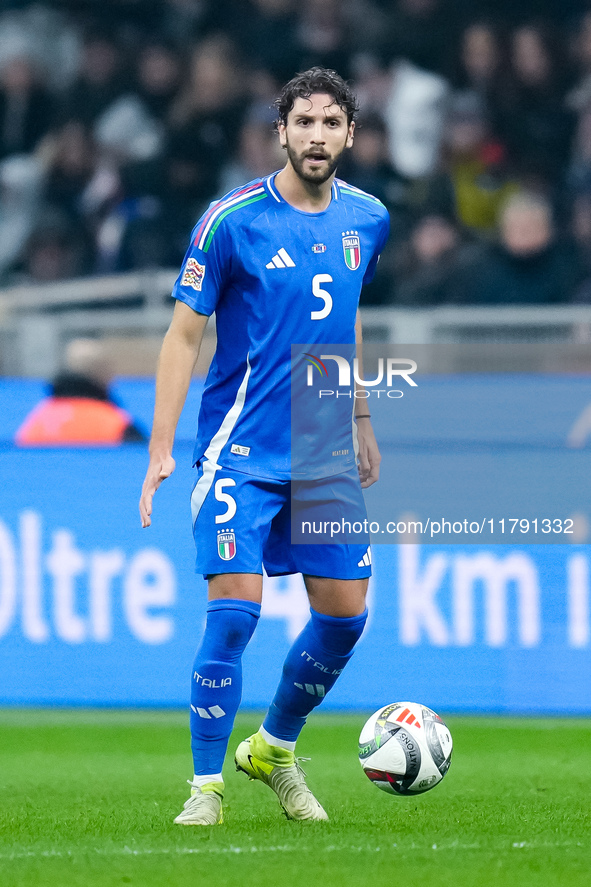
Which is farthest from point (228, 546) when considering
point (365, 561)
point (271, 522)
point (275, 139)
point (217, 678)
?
point (275, 139)

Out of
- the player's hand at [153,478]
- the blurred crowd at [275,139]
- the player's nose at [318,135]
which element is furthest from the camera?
the blurred crowd at [275,139]

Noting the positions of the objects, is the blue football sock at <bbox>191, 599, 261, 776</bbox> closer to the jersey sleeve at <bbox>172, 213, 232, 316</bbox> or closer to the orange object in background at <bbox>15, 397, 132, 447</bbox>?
the jersey sleeve at <bbox>172, 213, 232, 316</bbox>

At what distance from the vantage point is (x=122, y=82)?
Result: 409 inches

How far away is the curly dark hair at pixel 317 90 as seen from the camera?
3.98 metres

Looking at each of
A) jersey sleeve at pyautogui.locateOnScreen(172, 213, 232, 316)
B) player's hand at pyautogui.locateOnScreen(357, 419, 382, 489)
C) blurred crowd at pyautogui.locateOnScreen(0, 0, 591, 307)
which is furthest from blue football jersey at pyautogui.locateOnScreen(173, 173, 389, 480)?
blurred crowd at pyautogui.locateOnScreen(0, 0, 591, 307)

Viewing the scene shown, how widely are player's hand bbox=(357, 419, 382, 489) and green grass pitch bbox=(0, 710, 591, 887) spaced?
1.04 m

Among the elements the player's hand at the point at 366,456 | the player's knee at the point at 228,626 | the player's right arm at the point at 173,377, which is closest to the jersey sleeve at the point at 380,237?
the player's hand at the point at 366,456

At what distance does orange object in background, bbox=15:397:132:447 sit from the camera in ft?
23.1

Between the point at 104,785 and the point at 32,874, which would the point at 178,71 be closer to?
the point at 104,785

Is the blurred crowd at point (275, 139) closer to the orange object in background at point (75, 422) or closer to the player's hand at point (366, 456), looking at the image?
the orange object in background at point (75, 422)

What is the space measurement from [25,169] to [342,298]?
660cm

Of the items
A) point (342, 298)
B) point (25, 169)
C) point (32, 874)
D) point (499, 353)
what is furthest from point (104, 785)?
point (25, 169)

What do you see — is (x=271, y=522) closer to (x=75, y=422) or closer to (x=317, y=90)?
(x=317, y=90)

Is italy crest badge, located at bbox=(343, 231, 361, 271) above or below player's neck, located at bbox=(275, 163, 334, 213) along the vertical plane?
below
